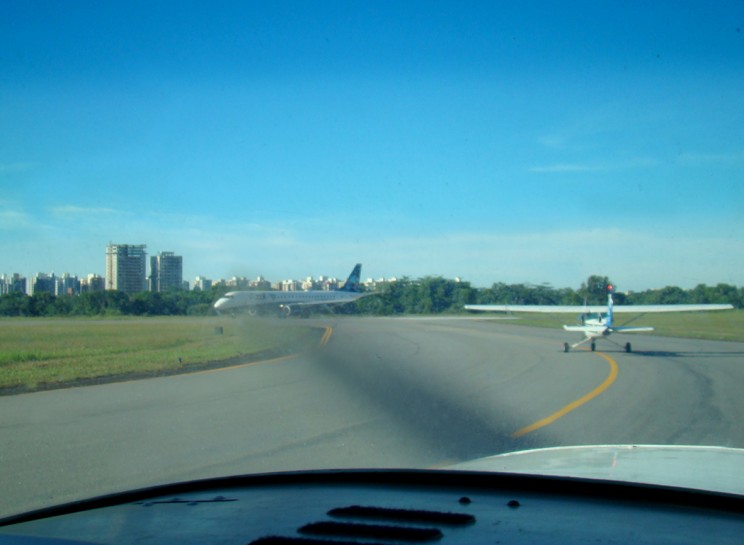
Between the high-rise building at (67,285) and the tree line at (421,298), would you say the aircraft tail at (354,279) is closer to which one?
the tree line at (421,298)

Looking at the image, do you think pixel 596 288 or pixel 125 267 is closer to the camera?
pixel 125 267

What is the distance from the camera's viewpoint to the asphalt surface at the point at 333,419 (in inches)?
311

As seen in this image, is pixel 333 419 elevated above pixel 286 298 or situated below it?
below

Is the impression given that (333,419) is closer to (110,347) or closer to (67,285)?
(110,347)

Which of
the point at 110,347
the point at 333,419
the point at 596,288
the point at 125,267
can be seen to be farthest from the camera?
the point at 596,288

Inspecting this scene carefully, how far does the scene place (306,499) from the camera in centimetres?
407

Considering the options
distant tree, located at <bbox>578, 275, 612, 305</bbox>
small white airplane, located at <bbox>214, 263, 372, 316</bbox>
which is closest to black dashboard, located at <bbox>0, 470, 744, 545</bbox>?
distant tree, located at <bbox>578, 275, 612, 305</bbox>

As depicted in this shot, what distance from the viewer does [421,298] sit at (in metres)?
47.6

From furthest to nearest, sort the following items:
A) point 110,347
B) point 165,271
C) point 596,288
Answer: point 596,288
point 165,271
point 110,347

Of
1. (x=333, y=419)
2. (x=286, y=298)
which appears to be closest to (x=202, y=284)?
Result: (x=286, y=298)

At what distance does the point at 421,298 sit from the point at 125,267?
921 inches

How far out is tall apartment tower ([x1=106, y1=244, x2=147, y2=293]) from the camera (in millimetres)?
27672

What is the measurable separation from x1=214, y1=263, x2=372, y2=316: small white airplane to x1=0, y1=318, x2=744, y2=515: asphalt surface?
3354 centimetres

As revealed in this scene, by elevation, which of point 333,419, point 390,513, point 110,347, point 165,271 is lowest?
point 333,419
